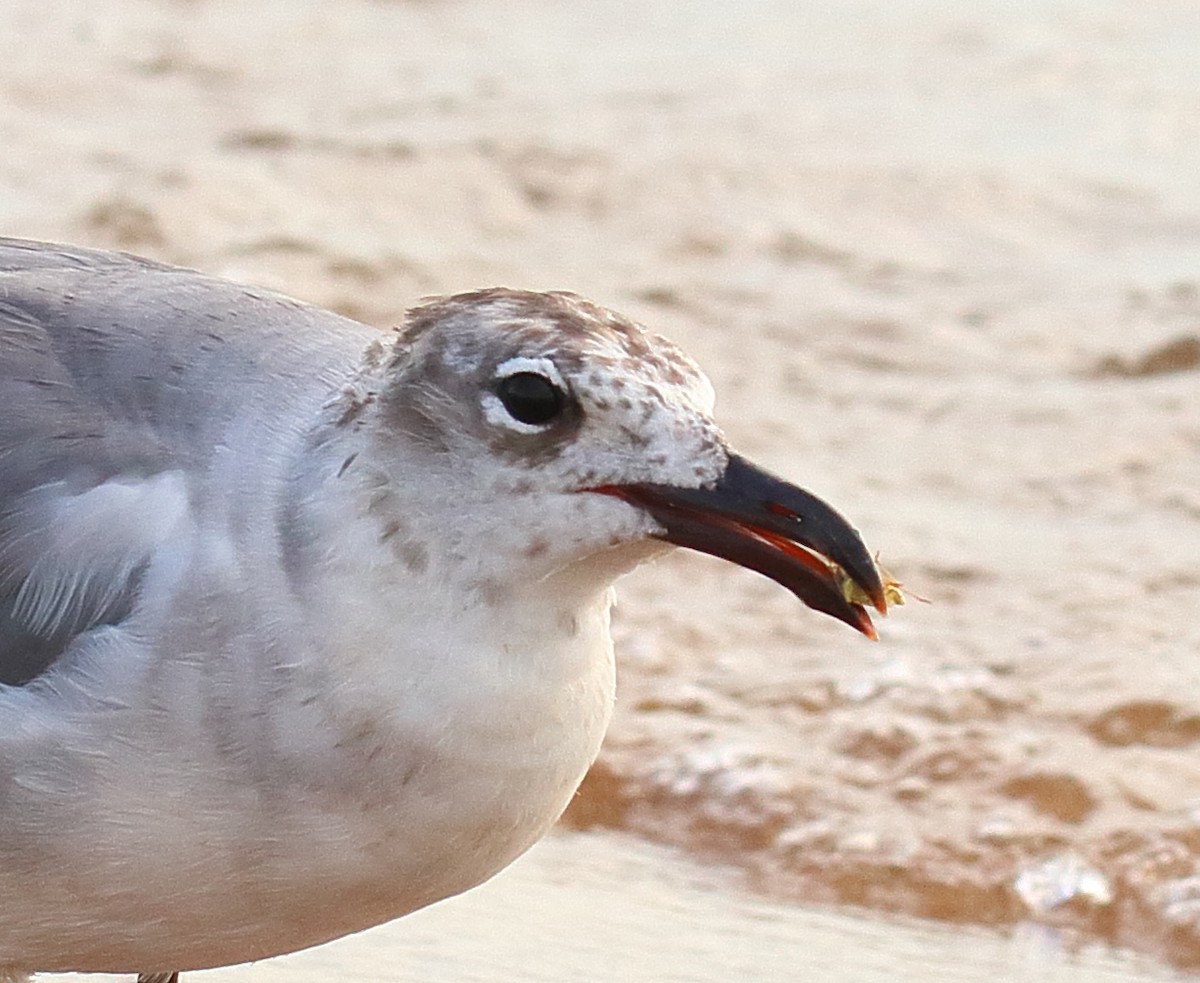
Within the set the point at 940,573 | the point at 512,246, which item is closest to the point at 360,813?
the point at 940,573

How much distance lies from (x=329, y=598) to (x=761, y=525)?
0.54 metres

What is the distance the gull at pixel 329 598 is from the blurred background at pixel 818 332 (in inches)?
39.8

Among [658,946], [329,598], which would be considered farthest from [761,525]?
[658,946]

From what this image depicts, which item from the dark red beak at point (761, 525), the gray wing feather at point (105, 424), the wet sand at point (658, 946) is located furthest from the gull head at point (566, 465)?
the wet sand at point (658, 946)

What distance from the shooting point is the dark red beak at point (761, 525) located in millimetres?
3109

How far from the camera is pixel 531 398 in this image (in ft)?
10.5

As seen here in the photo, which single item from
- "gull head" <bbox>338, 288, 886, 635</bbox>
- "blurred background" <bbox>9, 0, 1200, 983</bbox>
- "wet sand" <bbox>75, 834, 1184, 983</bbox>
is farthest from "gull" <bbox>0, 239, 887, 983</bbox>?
"blurred background" <bbox>9, 0, 1200, 983</bbox>

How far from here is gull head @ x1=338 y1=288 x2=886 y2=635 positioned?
312cm

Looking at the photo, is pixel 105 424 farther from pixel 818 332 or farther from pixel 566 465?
pixel 818 332

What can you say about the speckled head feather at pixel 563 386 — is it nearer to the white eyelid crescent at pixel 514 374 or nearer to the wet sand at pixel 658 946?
the white eyelid crescent at pixel 514 374

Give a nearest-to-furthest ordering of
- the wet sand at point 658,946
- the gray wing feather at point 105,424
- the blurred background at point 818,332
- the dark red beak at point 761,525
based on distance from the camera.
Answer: the dark red beak at point 761,525, the gray wing feather at point 105,424, the wet sand at point 658,946, the blurred background at point 818,332

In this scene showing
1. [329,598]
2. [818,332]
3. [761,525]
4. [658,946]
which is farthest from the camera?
[818,332]

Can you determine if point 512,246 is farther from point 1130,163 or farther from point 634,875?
point 634,875

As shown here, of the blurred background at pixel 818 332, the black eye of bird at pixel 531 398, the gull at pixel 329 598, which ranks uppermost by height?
the blurred background at pixel 818 332
